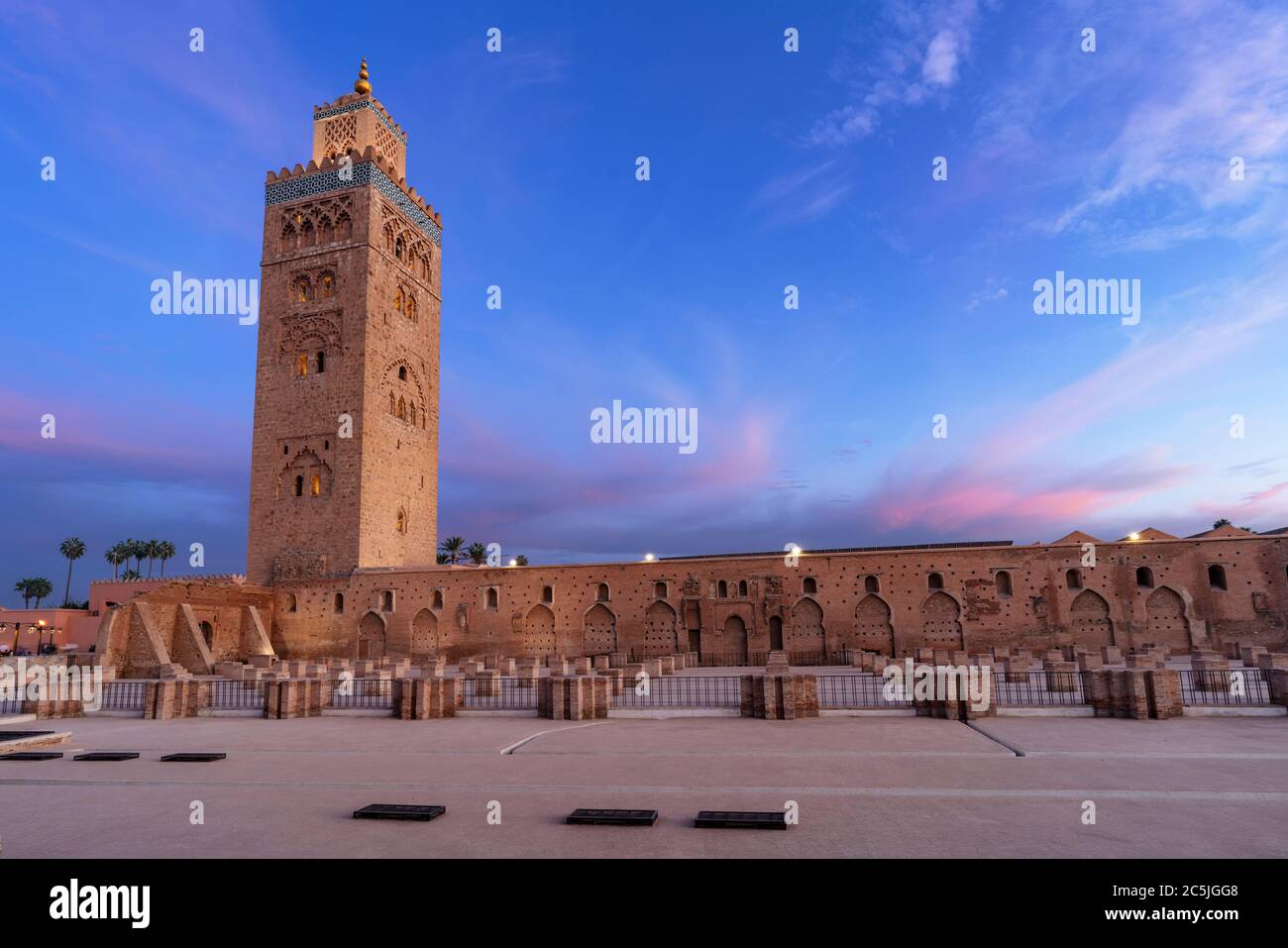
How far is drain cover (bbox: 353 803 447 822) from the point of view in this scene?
6559 millimetres

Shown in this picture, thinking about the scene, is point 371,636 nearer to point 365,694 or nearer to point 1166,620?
point 365,694

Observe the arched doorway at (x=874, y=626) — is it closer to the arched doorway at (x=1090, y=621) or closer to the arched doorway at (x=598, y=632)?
the arched doorway at (x=1090, y=621)

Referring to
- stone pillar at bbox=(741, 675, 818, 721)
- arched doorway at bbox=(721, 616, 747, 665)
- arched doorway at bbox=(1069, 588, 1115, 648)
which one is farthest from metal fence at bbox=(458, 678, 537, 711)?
arched doorway at bbox=(1069, 588, 1115, 648)

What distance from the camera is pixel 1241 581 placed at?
2622 cm

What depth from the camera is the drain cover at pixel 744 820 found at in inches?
243

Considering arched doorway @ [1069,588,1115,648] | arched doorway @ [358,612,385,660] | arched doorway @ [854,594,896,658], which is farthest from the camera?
arched doorway @ [358,612,385,660]

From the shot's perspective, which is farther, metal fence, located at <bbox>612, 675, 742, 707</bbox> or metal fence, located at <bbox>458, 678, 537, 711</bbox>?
metal fence, located at <bbox>612, 675, 742, 707</bbox>

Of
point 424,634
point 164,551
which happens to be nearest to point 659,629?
point 424,634

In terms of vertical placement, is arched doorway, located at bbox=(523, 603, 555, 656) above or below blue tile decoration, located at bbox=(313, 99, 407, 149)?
below

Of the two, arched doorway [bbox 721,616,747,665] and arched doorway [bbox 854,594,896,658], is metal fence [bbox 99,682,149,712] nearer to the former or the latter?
arched doorway [bbox 721,616,747,665]

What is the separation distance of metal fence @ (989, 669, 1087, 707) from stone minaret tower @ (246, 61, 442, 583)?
1096 inches

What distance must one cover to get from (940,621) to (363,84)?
132 ft

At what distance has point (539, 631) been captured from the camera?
102ft

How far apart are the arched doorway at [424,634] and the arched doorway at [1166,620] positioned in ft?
91.4
